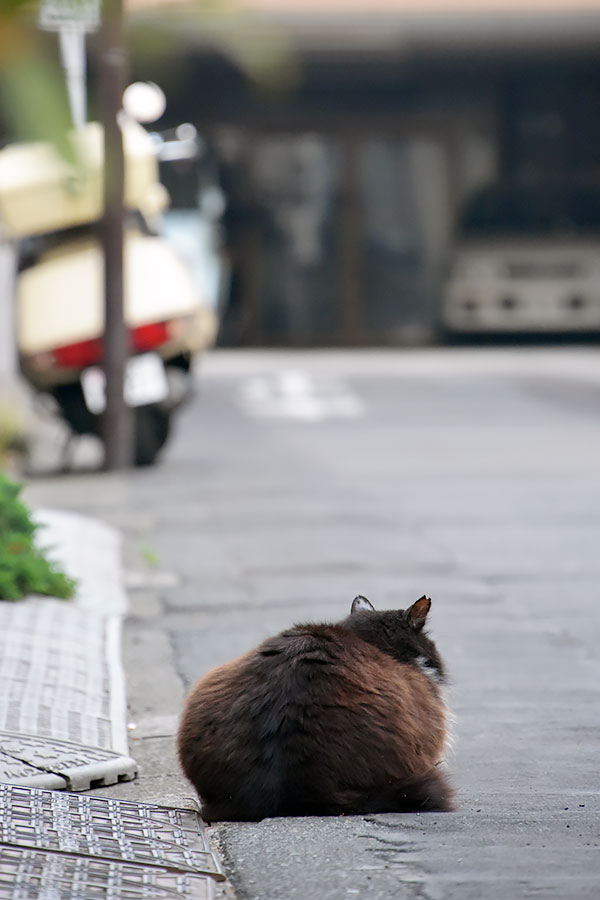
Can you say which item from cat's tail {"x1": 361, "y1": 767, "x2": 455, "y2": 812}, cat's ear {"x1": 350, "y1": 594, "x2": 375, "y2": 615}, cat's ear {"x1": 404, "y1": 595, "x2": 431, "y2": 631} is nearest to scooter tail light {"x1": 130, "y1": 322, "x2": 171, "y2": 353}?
cat's ear {"x1": 350, "y1": 594, "x2": 375, "y2": 615}

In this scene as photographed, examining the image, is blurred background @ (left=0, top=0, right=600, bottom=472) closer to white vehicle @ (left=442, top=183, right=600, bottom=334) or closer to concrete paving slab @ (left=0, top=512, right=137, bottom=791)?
white vehicle @ (left=442, top=183, right=600, bottom=334)

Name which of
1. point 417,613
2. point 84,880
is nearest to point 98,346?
point 417,613

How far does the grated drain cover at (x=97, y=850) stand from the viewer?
9.93ft

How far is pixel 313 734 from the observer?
3383mm

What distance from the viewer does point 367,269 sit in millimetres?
24000

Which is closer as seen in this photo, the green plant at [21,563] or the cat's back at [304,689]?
the cat's back at [304,689]

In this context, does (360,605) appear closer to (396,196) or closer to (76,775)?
(76,775)

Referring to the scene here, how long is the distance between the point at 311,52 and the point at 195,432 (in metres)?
9.12

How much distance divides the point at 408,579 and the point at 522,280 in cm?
1641

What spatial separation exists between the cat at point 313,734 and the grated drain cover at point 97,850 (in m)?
0.16

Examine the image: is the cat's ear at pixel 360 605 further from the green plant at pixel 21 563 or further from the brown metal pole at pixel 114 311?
the brown metal pole at pixel 114 311

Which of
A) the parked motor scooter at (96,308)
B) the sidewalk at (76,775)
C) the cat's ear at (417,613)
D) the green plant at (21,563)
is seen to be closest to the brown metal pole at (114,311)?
the parked motor scooter at (96,308)

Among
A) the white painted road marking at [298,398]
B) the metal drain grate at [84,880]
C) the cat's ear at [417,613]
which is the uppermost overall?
the cat's ear at [417,613]

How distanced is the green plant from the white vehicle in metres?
17.2
